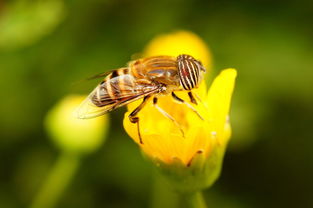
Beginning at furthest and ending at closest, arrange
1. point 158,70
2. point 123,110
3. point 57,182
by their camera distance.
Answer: point 123,110
point 57,182
point 158,70

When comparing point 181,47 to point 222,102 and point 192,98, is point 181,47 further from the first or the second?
point 222,102

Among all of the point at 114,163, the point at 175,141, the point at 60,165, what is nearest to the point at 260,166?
the point at 114,163

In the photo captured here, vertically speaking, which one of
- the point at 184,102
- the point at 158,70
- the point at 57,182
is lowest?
the point at 57,182

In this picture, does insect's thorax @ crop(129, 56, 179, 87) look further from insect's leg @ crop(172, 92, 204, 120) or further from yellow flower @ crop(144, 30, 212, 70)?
yellow flower @ crop(144, 30, 212, 70)

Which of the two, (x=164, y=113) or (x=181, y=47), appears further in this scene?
(x=181, y=47)

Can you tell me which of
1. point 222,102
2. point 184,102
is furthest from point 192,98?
point 222,102

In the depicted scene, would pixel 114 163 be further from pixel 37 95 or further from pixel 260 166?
pixel 260 166

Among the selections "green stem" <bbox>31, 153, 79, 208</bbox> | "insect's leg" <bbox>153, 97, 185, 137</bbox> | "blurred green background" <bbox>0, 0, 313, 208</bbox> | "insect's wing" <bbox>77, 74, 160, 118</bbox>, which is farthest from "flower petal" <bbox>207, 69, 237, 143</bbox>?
"blurred green background" <bbox>0, 0, 313, 208</bbox>
